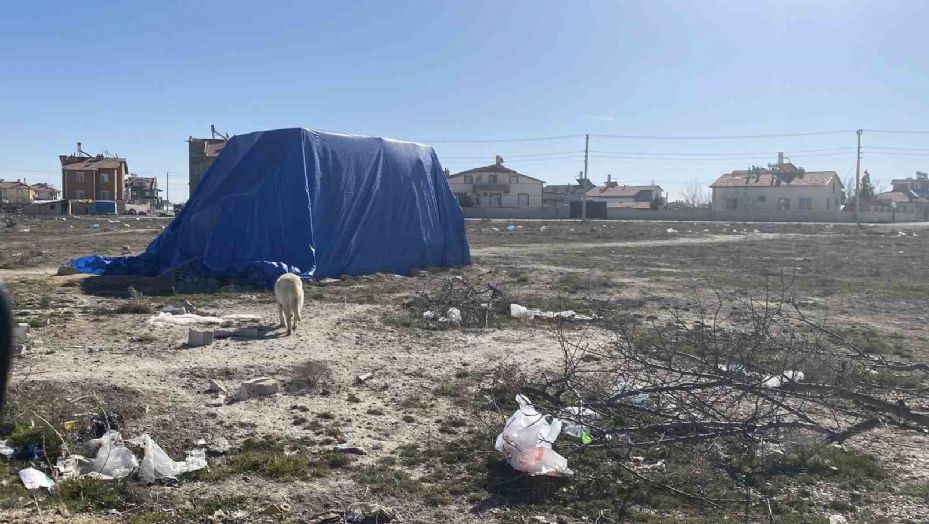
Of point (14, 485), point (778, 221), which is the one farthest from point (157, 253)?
point (778, 221)

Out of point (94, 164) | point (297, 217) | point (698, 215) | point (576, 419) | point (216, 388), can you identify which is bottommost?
point (216, 388)

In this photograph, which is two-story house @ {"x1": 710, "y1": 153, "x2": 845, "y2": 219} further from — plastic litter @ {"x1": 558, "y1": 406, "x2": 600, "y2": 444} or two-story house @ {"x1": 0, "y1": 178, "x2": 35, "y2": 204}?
two-story house @ {"x1": 0, "y1": 178, "x2": 35, "y2": 204}

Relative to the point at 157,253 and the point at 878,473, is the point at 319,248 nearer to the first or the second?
the point at 157,253

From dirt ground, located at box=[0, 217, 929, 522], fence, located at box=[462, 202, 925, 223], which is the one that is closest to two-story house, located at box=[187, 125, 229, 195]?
fence, located at box=[462, 202, 925, 223]

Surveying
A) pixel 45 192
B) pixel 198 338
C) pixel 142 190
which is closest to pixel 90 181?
pixel 142 190

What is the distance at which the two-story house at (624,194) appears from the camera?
312ft

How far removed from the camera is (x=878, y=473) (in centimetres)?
508

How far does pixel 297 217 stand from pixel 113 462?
1115cm

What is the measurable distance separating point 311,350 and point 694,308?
655 cm

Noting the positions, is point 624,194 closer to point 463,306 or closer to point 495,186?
point 495,186

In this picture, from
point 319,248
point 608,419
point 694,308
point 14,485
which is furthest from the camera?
point 319,248

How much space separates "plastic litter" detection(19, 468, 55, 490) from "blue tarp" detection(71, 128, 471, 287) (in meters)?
9.35

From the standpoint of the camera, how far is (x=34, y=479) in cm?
470

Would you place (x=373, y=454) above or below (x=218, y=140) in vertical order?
below
